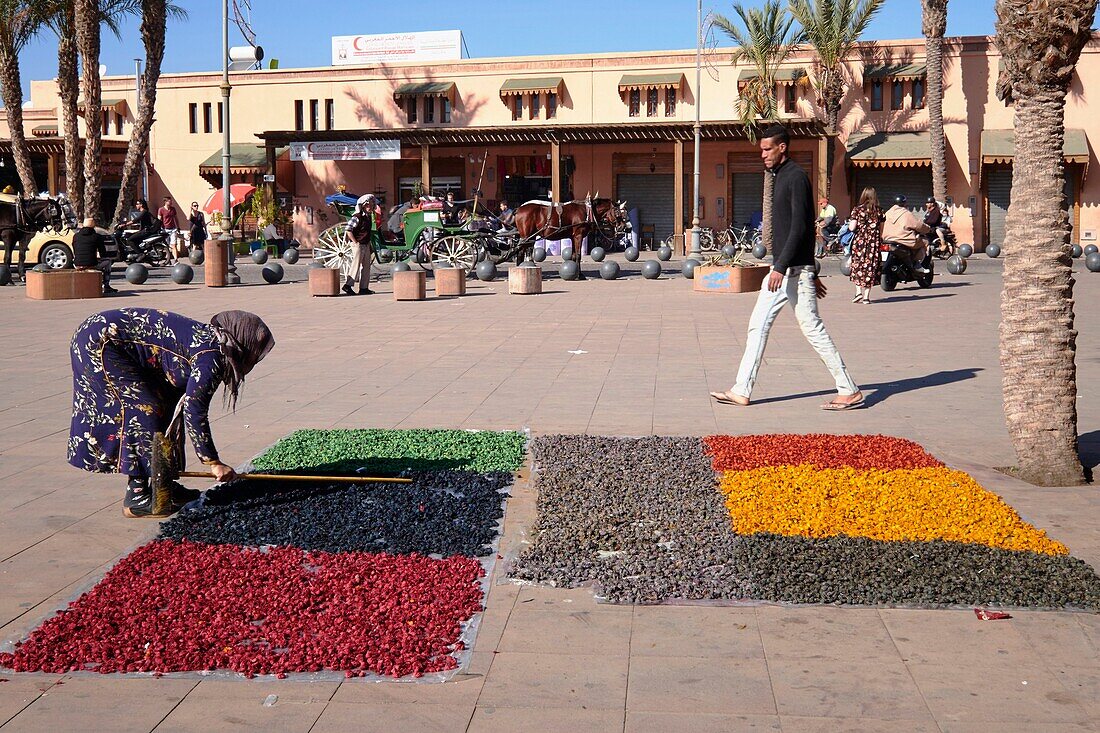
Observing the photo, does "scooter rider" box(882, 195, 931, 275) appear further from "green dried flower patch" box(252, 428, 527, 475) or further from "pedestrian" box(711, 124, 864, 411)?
"green dried flower patch" box(252, 428, 527, 475)

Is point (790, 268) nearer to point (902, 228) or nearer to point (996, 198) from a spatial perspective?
point (902, 228)

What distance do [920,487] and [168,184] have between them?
43.8 metres

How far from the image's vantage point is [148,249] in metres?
27.8

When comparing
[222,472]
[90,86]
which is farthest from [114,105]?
[222,472]

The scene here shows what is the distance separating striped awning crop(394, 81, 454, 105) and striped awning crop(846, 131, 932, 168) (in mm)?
14394

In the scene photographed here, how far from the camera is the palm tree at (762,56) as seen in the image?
37.3m

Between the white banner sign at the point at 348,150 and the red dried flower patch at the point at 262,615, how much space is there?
3656 cm

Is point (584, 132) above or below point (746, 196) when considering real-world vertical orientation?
above

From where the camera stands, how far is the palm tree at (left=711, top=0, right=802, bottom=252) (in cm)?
3728

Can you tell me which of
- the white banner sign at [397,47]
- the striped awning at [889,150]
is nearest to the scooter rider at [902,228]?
the striped awning at [889,150]

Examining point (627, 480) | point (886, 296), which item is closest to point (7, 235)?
point (886, 296)

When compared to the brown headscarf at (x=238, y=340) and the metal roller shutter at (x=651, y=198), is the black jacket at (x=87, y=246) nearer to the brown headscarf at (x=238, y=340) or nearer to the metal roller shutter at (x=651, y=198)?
the brown headscarf at (x=238, y=340)

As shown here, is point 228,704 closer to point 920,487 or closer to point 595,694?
point 595,694

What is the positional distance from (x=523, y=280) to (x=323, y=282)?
3340 mm
